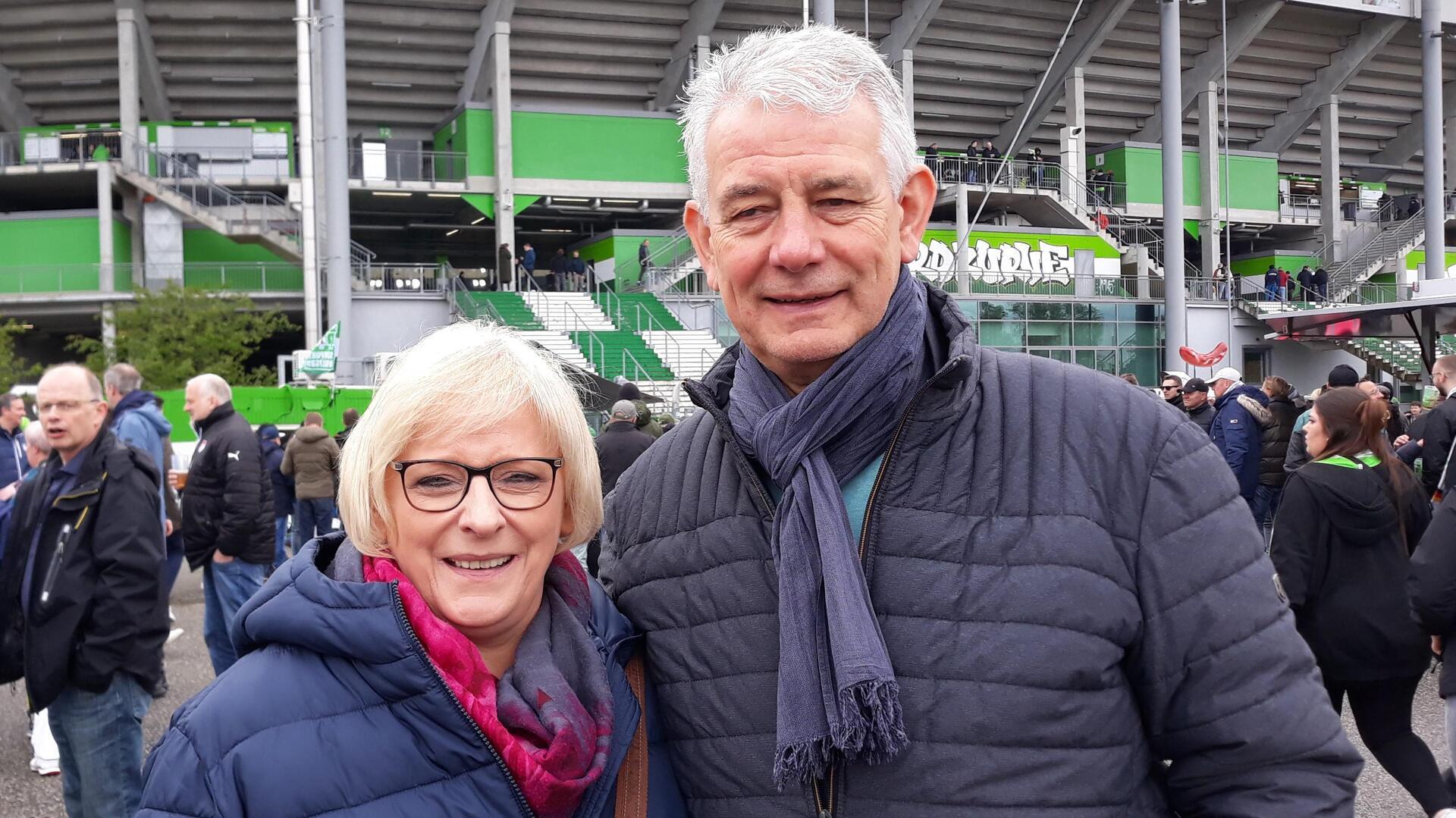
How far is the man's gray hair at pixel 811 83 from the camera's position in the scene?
172 cm

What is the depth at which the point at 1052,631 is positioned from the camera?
1638mm

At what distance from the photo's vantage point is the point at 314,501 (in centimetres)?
1062

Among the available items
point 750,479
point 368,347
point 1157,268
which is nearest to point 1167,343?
point 1157,268

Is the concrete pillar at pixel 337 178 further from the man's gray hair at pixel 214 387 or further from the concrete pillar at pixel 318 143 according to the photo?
the man's gray hair at pixel 214 387

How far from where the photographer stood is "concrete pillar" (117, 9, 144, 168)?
28828 millimetres

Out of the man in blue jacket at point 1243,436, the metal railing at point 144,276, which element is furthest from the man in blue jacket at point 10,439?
the metal railing at point 144,276

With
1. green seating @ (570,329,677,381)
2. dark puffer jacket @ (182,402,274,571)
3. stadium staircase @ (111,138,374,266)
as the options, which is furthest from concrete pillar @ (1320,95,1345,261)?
dark puffer jacket @ (182,402,274,571)

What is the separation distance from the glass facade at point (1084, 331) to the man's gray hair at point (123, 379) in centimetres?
2279

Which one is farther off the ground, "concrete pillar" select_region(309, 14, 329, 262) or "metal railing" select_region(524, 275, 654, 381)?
"concrete pillar" select_region(309, 14, 329, 262)

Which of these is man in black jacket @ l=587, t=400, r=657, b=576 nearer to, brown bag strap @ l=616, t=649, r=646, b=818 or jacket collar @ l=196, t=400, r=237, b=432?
jacket collar @ l=196, t=400, r=237, b=432

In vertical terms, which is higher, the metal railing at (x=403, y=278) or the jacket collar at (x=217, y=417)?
the metal railing at (x=403, y=278)

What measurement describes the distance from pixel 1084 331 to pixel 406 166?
17.7m

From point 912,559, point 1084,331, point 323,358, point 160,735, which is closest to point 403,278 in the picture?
point 323,358

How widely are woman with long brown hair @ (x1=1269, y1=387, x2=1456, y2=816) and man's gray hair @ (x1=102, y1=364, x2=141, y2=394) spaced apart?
6530 millimetres
